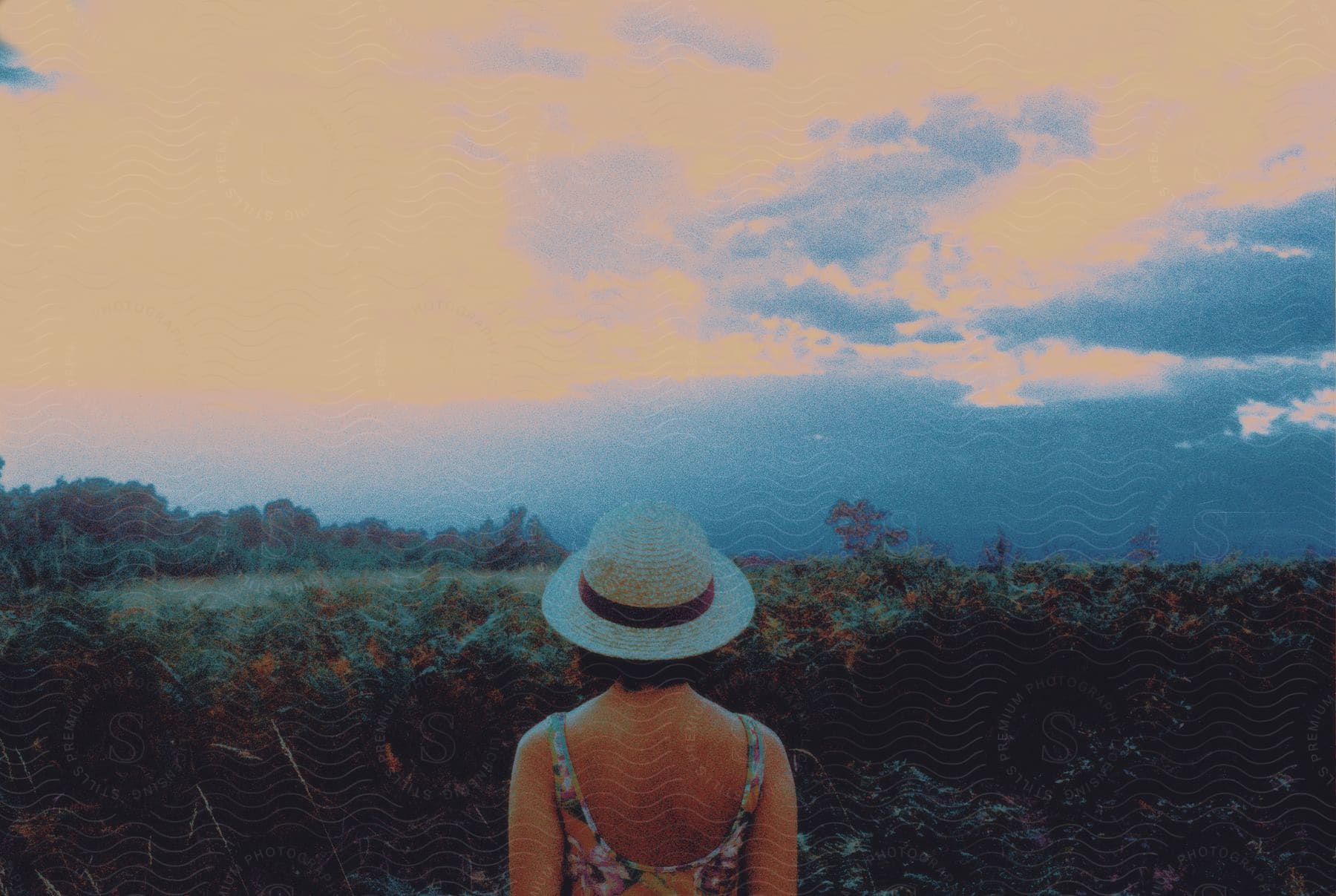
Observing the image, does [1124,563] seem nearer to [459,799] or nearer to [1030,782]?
[1030,782]

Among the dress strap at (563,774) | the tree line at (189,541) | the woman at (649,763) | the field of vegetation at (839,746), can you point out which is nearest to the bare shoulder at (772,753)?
the woman at (649,763)

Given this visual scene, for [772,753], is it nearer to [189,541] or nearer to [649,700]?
[649,700]

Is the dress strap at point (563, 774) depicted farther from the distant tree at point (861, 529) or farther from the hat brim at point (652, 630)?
the distant tree at point (861, 529)

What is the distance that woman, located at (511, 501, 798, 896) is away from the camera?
2135 millimetres

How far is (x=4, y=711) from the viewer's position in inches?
181

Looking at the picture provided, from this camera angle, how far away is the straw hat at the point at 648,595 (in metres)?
2.16

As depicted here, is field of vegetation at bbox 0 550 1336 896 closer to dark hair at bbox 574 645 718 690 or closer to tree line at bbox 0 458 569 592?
tree line at bbox 0 458 569 592

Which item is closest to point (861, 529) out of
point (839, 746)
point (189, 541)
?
point (839, 746)

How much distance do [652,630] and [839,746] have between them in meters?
2.28

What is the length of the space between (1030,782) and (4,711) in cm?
582

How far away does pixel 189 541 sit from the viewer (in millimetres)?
8758

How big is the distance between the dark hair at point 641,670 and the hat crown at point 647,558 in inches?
6.3

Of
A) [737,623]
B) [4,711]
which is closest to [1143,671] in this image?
[737,623]

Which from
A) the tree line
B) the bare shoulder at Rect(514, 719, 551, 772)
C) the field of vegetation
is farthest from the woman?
the tree line
